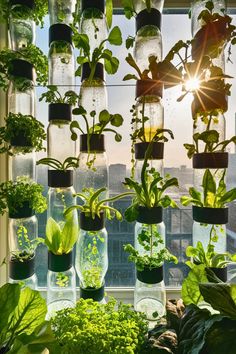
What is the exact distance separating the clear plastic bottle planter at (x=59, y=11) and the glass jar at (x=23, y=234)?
2.31 ft

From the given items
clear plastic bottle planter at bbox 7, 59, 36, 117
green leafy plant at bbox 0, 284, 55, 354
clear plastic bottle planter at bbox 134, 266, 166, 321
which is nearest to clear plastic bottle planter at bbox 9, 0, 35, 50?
clear plastic bottle planter at bbox 7, 59, 36, 117

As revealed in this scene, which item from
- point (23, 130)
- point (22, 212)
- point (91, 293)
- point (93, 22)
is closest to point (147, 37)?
point (93, 22)

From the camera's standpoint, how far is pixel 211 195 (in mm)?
814

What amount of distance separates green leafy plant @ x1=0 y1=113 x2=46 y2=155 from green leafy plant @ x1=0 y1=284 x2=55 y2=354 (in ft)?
1.47

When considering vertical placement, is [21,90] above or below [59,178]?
above

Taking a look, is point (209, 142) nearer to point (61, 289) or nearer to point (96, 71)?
point (96, 71)

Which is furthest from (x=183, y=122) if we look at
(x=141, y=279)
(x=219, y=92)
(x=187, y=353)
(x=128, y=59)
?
(x=187, y=353)

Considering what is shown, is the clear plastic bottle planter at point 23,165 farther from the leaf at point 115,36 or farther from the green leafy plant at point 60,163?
the leaf at point 115,36

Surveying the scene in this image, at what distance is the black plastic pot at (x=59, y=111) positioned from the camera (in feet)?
2.88

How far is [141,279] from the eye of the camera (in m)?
0.85

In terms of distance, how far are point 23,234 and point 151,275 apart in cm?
48

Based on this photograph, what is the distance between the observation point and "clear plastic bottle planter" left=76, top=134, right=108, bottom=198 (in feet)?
2.79

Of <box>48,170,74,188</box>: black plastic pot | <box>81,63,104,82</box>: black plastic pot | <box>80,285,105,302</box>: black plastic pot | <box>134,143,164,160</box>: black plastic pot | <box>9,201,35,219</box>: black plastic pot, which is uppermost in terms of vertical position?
<box>81,63,104,82</box>: black plastic pot

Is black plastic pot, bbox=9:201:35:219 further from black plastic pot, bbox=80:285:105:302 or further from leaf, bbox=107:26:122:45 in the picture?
leaf, bbox=107:26:122:45
